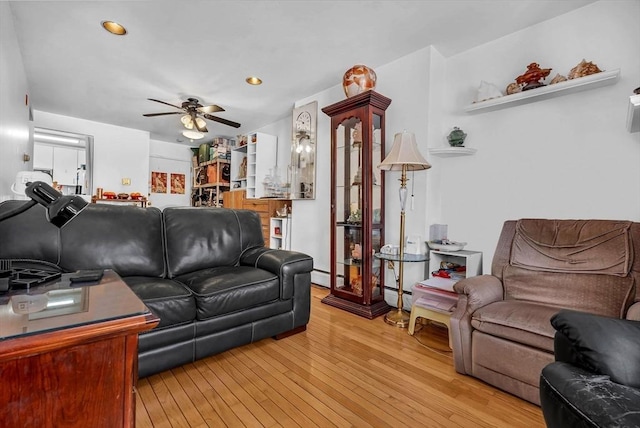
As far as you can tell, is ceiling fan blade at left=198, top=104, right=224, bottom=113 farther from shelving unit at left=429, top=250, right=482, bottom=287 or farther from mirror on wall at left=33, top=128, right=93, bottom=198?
shelving unit at left=429, top=250, right=482, bottom=287

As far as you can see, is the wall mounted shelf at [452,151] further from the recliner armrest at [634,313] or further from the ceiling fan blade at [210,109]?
the ceiling fan blade at [210,109]

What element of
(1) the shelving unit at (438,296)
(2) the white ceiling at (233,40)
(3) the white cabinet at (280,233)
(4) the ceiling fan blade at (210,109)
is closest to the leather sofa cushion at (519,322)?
(1) the shelving unit at (438,296)

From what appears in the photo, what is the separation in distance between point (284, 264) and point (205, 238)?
721 mm

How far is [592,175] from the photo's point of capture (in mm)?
2150

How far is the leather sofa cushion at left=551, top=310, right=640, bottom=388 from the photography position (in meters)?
0.90

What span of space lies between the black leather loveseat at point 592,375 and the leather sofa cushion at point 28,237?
253 cm

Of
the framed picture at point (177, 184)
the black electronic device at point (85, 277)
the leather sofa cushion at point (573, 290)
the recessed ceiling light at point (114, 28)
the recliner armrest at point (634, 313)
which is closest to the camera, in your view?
the black electronic device at point (85, 277)

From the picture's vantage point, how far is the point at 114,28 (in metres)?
2.58

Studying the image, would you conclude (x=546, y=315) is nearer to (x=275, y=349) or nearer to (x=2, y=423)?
(x=275, y=349)

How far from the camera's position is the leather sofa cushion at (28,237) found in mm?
1712

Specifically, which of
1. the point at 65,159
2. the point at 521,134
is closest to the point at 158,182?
the point at 65,159

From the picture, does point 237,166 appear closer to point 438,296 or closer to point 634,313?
point 438,296

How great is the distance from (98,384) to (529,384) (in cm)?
185

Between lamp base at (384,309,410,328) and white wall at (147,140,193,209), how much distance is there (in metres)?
5.71
